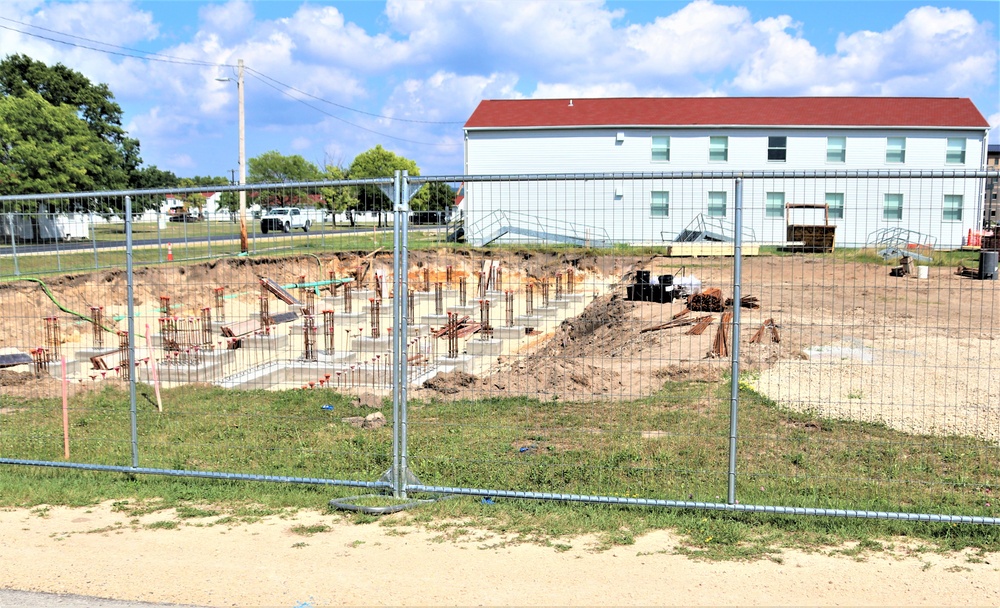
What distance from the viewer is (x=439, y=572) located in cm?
486

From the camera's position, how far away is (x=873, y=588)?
15.0ft

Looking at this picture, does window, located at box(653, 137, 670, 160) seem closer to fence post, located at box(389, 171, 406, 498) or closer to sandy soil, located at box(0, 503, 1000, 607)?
fence post, located at box(389, 171, 406, 498)

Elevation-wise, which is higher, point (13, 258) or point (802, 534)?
point (13, 258)

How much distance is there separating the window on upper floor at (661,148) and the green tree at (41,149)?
1073 inches

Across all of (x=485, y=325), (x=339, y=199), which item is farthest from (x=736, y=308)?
(x=485, y=325)

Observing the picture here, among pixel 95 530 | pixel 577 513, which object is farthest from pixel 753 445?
pixel 95 530

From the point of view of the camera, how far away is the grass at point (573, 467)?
5562mm

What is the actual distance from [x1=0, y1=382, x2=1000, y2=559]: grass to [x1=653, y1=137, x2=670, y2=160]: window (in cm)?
2956

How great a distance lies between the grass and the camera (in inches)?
219

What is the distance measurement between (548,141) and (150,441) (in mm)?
31606

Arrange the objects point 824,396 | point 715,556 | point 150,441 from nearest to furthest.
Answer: point 715,556 → point 150,441 → point 824,396

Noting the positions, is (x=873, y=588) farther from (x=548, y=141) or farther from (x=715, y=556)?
(x=548, y=141)

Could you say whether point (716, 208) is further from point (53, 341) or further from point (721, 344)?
point (53, 341)

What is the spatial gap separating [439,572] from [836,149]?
37277mm
